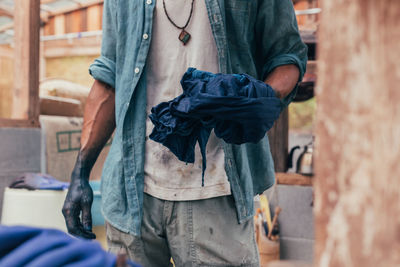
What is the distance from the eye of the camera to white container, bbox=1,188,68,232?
312 cm

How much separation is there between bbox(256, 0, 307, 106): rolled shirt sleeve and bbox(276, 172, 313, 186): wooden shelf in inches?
99.8

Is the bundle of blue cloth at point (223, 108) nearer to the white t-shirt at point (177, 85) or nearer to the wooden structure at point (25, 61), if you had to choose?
the white t-shirt at point (177, 85)

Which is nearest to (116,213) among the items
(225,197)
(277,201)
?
(225,197)

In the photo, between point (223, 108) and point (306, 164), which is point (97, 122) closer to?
point (223, 108)

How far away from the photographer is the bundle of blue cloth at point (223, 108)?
45.9 inches

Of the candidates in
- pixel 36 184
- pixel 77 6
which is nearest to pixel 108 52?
pixel 36 184

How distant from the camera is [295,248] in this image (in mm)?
4070

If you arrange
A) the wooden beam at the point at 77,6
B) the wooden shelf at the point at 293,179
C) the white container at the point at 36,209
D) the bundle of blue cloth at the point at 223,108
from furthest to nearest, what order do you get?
the wooden beam at the point at 77,6, the wooden shelf at the point at 293,179, the white container at the point at 36,209, the bundle of blue cloth at the point at 223,108

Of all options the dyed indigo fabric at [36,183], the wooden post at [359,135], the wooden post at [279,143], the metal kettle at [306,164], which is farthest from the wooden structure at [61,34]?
the wooden post at [359,135]

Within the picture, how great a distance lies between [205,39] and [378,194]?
120 cm

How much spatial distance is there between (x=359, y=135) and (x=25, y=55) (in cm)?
413

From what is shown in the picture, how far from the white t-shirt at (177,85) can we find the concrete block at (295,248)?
2.69 meters

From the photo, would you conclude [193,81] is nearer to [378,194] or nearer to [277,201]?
[378,194]

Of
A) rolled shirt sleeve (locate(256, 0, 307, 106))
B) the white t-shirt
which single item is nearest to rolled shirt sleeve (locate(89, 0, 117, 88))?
the white t-shirt
